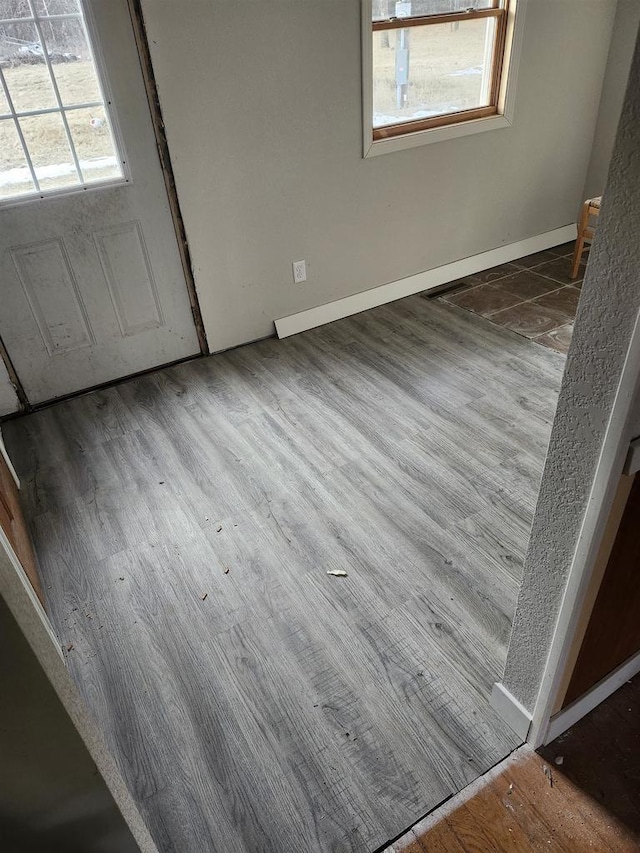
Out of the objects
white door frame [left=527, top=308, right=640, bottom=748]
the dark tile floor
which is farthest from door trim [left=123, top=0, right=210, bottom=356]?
white door frame [left=527, top=308, right=640, bottom=748]

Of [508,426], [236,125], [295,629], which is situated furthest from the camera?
[236,125]

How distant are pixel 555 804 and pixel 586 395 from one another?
962mm

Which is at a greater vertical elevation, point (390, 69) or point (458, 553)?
point (390, 69)

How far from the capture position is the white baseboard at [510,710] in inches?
56.0

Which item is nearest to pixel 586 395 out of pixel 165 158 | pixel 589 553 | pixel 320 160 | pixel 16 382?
pixel 589 553

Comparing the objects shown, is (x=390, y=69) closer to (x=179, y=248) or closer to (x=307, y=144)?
(x=307, y=144)

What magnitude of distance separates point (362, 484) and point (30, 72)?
76.7 inches

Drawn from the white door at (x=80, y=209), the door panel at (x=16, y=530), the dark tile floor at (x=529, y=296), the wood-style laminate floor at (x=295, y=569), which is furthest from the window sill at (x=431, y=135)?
the door panel at (x=16, y=530)

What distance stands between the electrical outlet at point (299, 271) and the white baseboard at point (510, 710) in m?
2.25

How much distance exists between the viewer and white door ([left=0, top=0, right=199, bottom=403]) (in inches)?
86.8

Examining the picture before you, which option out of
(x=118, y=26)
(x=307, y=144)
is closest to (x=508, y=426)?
(x=307, y=144)

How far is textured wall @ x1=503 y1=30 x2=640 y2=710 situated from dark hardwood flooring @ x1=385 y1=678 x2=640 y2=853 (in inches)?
6.5

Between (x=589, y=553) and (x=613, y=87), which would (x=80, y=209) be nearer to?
(x=589, y=553)

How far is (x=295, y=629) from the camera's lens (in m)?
1.73
